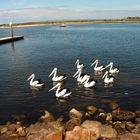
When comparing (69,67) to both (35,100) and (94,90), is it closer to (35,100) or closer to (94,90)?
(94,90)

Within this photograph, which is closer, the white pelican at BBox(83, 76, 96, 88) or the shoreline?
the shoreline

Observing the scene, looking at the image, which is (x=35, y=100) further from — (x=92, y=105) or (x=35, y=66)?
(x=35, y=66)

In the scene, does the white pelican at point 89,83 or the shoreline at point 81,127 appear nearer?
the shoreline at point 81,127

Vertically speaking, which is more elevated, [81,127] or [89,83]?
[81,127]

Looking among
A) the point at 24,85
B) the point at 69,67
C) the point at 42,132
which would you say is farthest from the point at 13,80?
the point at 42,132

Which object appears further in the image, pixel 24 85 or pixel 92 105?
pixel 24 85

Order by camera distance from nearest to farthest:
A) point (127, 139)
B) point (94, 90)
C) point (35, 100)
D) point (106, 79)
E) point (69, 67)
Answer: point (127, 139), point (35, 100), point (94, 90), point (106, 79), point (69, 67)

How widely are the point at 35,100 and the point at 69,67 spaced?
14.9 metres

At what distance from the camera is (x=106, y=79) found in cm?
3434

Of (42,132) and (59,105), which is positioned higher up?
(42,132)

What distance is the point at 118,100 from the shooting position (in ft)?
93.6

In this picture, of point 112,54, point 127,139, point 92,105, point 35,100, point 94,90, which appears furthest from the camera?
point 112,54

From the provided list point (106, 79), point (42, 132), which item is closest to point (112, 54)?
point (106, 79)

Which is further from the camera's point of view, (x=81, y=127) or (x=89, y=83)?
(x=89, y=83)
